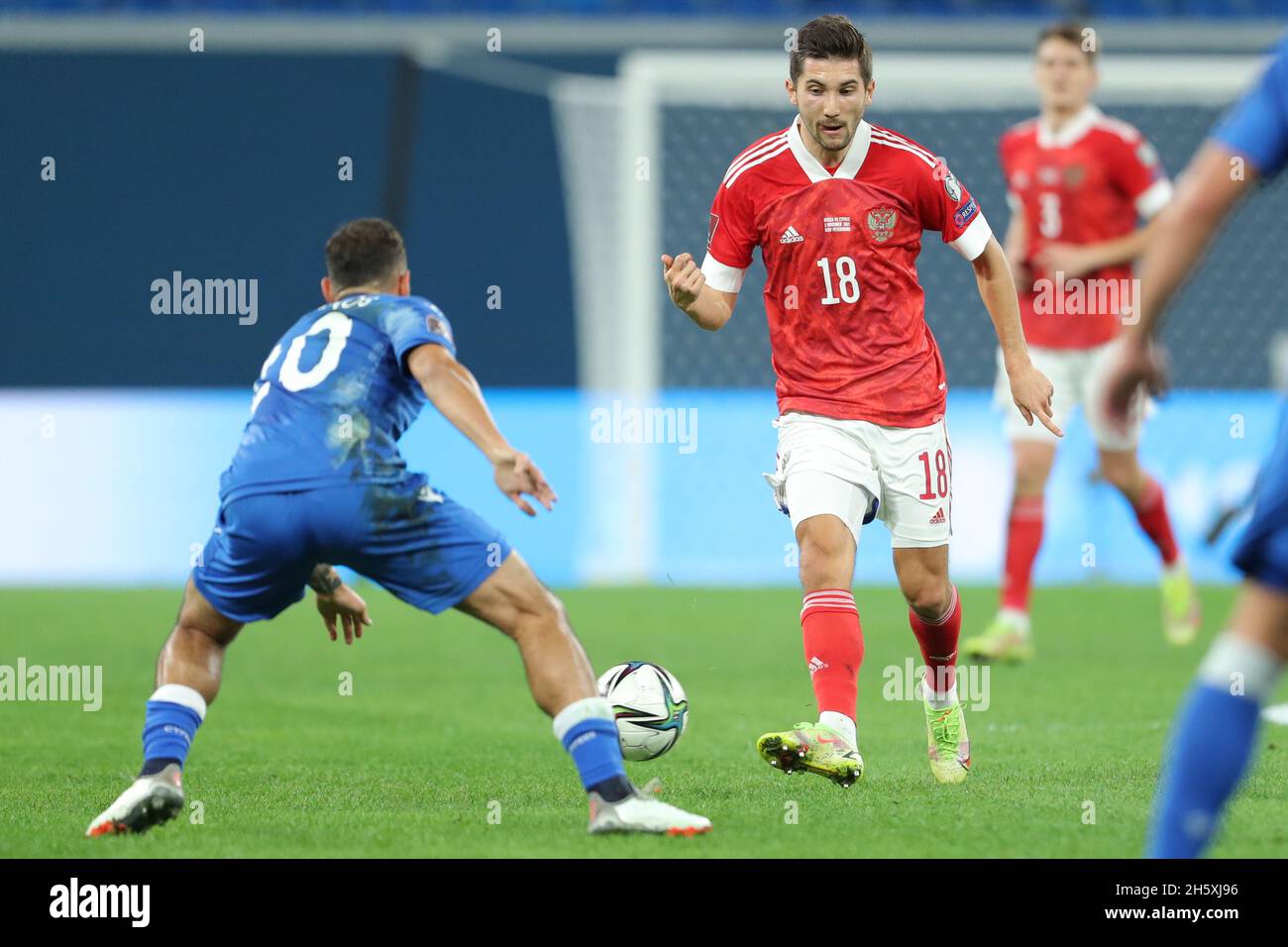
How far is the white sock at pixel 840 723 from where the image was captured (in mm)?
5008

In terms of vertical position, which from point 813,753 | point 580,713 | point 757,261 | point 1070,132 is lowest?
point 813,753

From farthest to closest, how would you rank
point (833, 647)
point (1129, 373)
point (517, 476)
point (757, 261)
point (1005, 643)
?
point (757, 261) → point (1005, 643) → point (833, 647) → point (517, 476) → point (1129, 373)

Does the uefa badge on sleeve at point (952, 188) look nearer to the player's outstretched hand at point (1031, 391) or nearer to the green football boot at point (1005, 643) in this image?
the player's outstretched hand at point (1031, 391)

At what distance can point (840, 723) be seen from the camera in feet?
16.5

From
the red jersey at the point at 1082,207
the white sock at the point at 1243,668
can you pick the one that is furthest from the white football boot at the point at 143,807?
the red jersey at the point at 1082,207

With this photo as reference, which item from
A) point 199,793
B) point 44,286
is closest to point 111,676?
point 199,793

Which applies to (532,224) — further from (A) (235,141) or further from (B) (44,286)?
(B) (44,286)

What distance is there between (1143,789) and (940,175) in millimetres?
1882

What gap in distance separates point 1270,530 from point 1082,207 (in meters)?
6.48

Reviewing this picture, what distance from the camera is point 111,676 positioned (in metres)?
8.70

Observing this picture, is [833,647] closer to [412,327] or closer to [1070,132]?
[412,327]

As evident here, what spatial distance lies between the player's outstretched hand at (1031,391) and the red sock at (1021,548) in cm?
359

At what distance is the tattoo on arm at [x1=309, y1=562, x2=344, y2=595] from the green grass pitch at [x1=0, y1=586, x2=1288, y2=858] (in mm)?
595

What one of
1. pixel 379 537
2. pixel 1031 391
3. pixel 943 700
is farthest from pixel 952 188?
pixel 379 537
